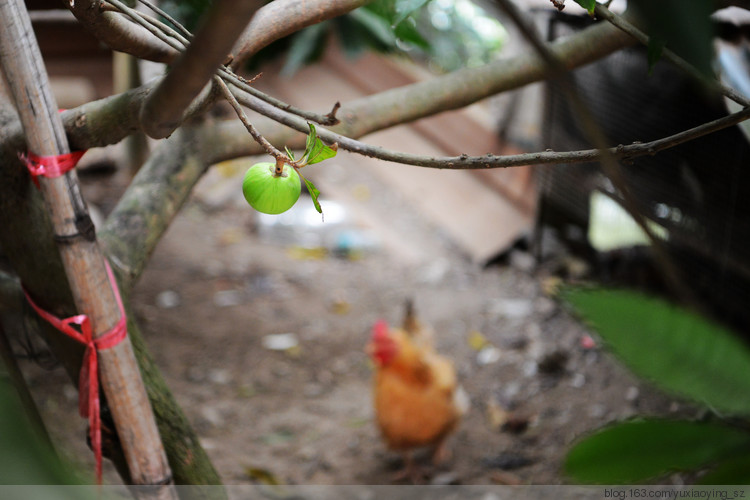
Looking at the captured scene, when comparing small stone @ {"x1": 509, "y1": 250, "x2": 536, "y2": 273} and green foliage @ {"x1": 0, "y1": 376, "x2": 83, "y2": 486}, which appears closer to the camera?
green foliage @ {"x1": 0, "y1": 376, "x2": 83, "y2": 486}

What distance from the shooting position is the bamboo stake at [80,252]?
82cm

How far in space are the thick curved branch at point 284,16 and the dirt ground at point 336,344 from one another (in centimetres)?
121

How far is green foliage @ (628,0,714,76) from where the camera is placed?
0.74 ft

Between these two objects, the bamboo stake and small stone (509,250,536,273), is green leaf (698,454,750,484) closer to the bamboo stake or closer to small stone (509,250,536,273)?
the bamboo stake

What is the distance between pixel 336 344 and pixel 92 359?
6.58 feet

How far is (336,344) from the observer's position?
294cm

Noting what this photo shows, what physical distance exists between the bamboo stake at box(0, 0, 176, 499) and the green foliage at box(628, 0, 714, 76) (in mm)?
800

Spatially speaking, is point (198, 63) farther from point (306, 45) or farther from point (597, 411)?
point (597, 411)

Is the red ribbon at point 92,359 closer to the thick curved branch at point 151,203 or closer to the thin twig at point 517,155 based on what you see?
the thick curved branch at point 151,203

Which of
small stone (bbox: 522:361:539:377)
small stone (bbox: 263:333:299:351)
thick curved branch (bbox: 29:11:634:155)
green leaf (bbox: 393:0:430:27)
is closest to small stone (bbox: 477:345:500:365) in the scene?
small stone (bbox: 522:361:539:377)

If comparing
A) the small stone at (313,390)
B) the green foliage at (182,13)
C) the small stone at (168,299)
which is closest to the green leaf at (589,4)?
the green foliage at (182,13)

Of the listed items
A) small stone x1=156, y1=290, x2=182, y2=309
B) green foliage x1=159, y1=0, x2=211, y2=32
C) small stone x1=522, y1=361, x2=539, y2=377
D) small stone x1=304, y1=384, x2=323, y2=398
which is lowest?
small stone x1=304, y1=384, x2=323, y2=398

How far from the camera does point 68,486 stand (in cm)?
28

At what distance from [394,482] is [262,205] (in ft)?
6.34
